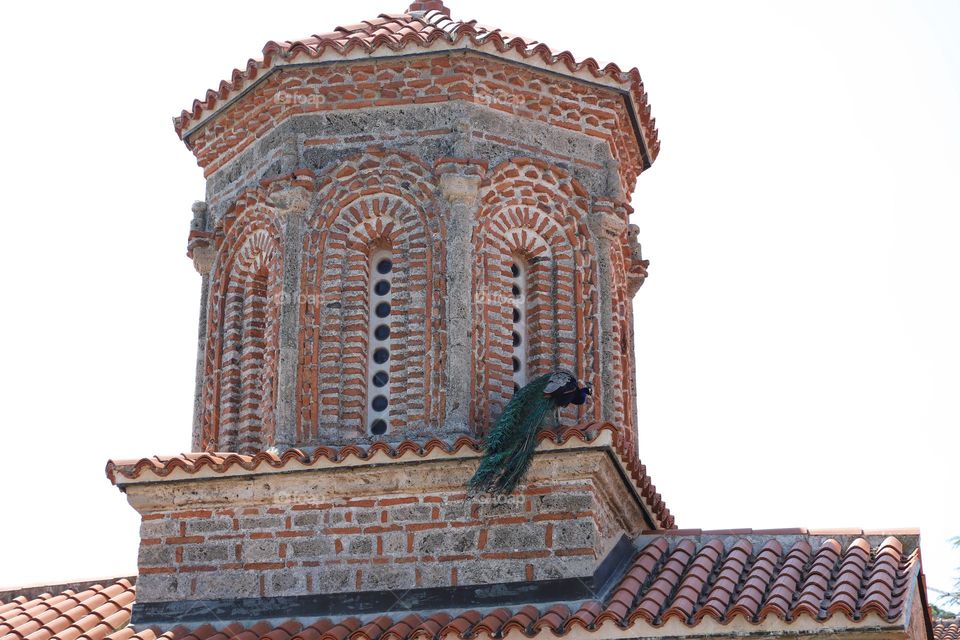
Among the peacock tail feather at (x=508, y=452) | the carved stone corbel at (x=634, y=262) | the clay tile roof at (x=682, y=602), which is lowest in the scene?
the clay tile roof at (x=682, y=602)

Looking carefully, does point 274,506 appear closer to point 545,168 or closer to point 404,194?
point 404,194

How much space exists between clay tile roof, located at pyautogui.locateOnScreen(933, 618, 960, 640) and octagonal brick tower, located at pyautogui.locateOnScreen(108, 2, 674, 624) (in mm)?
4834

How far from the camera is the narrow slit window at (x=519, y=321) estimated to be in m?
12.9

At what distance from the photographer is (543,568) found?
11352mm

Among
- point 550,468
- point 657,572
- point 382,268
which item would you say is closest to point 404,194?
point 382,268

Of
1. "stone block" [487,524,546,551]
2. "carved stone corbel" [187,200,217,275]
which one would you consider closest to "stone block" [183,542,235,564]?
"stone block" [487,524,546,551]

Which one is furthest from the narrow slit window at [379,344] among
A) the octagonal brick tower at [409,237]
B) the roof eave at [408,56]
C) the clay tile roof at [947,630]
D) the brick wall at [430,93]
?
the clay tile roof at [947,630]

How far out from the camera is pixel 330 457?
460 inches

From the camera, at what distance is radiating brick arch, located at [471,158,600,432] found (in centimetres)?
1274

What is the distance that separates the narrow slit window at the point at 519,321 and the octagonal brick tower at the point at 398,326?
25 millimetres

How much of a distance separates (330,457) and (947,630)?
862cm

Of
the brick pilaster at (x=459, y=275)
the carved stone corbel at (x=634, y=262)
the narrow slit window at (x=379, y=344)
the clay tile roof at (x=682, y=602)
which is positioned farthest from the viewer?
the carved stone corbel at (x=634, y=262)

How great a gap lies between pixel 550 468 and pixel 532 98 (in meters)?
3.53
